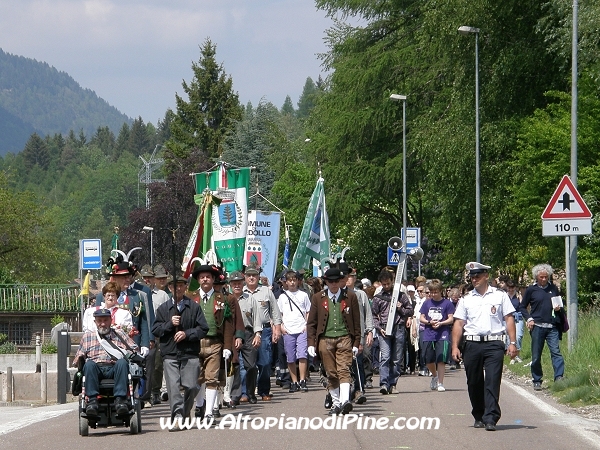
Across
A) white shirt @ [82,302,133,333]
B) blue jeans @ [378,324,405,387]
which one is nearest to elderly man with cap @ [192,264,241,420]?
white shirt @ [82,302,133,333]

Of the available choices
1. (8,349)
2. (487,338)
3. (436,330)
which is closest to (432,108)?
(8,349)

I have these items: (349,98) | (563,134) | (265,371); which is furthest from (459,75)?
(265,371)

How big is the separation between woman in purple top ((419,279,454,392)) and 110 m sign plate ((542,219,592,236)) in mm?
Result: 1923

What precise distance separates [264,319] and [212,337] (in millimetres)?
3985

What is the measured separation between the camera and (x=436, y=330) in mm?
19922

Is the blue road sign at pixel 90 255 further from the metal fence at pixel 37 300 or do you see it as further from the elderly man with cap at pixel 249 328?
the metal fence at pixel 37 300

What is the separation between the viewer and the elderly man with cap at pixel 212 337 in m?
14.4

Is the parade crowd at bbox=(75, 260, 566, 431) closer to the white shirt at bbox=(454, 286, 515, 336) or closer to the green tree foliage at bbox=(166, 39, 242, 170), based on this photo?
the white shirt at bbox=(454, 286, 515, 336)

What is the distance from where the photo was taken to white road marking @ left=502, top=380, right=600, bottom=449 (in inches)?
488

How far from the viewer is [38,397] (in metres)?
25.6

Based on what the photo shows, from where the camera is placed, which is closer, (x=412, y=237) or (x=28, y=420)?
(x=28, y=420)

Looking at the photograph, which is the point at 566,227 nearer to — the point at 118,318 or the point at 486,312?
the point at 486,312

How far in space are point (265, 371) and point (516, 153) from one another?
17.5 meters

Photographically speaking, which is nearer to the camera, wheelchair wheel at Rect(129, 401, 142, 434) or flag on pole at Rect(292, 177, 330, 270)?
wheelchair wheel at Rect(129, 401, 142, 434)
